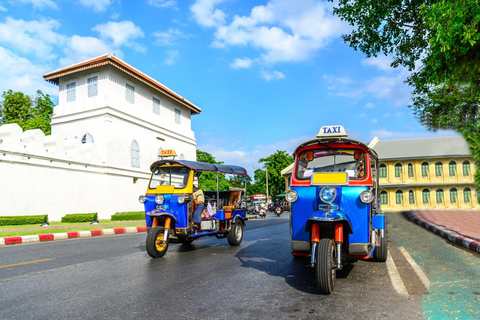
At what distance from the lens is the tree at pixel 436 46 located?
299 inches

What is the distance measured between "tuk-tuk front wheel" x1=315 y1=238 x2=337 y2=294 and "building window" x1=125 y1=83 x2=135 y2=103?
25353mm

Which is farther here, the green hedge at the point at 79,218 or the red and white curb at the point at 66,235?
the green hedge at the point at 79,218

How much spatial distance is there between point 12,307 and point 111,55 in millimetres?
23500

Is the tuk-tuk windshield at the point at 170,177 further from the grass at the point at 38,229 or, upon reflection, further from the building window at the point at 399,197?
the building window at the point at 399,197

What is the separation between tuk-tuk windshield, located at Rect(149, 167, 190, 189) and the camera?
8.98 m

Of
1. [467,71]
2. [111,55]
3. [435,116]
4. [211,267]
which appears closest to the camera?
[211,267]

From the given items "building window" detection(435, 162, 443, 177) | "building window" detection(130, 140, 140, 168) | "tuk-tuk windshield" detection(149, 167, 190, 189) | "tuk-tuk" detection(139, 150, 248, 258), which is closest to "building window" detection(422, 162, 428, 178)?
"building window" detection(435, 162, 443, 177)

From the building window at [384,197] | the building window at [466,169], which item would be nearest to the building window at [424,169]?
the building window at [466,169]

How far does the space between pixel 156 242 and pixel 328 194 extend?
4203 millimetres

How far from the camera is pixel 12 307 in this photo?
4.23 m

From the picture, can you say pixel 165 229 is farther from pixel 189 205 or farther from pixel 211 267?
pixel 211 267

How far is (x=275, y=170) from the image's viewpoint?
212ft

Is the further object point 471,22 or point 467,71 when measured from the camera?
point 467,71

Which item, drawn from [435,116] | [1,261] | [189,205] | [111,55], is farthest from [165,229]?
[111,55]
